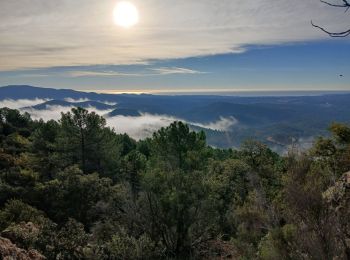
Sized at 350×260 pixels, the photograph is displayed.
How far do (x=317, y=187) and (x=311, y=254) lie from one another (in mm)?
1666

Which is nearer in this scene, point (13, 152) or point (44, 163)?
point (44, 163)

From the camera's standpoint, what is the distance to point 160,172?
2003 centimetres

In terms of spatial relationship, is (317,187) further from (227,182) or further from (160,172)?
(227,182)

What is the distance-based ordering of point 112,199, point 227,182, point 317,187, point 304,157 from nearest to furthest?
point 317,187 < point 304,157 < point 112,199 < point 227,182

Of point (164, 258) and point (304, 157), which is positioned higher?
point (304, 157)

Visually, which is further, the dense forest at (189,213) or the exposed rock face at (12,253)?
the exposed rock face at (12,253)

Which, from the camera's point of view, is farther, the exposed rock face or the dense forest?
the exposed rock face

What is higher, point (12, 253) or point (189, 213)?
point (12, 253)

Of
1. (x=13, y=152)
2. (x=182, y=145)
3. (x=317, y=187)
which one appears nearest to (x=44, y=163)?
(x=13, y=152)

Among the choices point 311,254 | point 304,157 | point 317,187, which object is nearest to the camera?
point 311,254

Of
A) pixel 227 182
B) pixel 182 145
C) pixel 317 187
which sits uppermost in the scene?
pixel 317 187

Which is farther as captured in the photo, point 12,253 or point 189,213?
point 189,213

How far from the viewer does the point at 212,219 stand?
67.9 ft

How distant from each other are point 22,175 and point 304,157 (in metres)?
26.8
